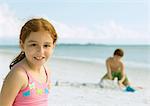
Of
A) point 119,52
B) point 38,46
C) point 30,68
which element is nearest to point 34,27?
point 38,46

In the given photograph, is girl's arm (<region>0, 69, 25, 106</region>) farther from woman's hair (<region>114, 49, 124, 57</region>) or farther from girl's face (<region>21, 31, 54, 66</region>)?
woman's hair (<region>114, 49, 124, 57</region>)

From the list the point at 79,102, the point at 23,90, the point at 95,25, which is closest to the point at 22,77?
the point at 23,90

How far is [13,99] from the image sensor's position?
2611 mm

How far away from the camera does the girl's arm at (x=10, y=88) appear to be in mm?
2578

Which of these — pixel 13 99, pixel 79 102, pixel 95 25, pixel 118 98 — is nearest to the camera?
pixel 13 99

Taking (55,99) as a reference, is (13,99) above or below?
above

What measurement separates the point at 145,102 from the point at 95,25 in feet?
133

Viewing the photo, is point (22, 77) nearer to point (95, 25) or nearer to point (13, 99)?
point (13, 99)

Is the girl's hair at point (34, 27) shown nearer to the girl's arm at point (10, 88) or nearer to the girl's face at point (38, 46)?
the girl's face at point (38, 46)

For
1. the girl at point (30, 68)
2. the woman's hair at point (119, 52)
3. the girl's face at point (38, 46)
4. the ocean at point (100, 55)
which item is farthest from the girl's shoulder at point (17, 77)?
the ocean at point (100, 55)

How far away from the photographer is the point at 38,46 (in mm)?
2629

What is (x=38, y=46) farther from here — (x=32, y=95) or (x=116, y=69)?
(x=116, y=69)

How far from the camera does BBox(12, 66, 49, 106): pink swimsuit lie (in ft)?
8.80

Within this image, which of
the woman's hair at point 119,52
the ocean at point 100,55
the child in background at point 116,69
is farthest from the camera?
the ocean at point 100,55
